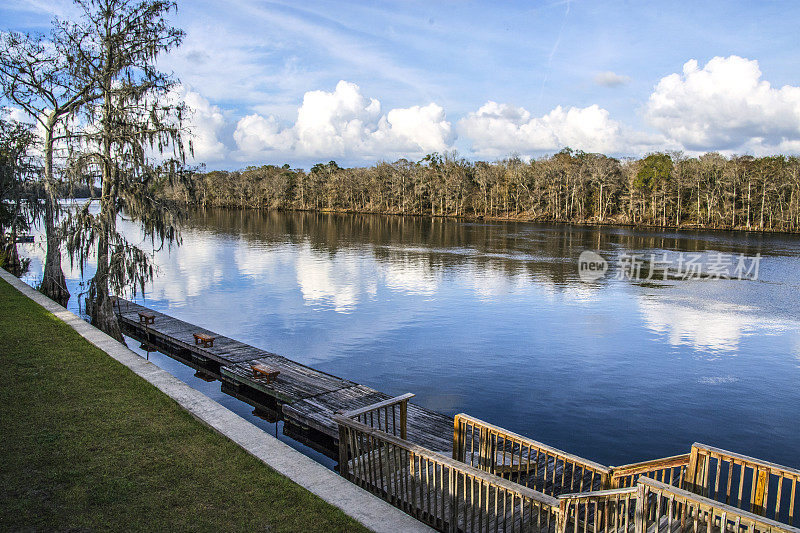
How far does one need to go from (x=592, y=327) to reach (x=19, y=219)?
2687cm

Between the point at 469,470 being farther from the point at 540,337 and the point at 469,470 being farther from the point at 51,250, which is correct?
the point at 51,250

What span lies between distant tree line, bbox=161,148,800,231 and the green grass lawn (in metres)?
82.0

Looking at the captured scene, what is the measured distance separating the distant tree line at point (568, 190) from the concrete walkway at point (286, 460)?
8148 centimetres

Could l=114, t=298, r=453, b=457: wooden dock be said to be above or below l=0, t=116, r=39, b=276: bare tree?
below

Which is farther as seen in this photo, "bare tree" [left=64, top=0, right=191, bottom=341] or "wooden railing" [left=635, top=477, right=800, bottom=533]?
"bare tree" [left=64, top=0, right=191, bottom=341]

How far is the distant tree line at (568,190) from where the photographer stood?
288 feet

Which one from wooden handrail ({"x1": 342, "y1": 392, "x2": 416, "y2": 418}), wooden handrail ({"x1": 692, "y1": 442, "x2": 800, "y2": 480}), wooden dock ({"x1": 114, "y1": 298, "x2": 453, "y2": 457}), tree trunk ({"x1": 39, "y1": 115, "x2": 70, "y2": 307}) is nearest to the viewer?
wooden handrail ({"x1": 692, "y1": 442, "x2": 800, "y2": 480})

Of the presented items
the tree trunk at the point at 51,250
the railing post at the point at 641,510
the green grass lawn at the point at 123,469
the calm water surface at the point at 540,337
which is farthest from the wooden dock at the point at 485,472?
the tree trunk at the point at 51,250

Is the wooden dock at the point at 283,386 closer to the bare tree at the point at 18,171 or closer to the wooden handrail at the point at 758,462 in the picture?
the wooden handrail at the point at 758,462

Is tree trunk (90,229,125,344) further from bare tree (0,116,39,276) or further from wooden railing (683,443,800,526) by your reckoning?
wooden railing (683,443,800,526)

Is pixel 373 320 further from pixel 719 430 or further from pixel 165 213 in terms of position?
pixel 719 430

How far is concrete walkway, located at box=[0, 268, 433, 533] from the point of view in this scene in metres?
5.89

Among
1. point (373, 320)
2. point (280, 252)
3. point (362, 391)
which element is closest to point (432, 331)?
point (373, 320)

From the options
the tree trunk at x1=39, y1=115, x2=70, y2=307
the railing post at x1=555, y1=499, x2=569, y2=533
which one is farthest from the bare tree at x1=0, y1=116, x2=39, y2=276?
the railing post at x1=555, y1=499, x2=569, y2=533
